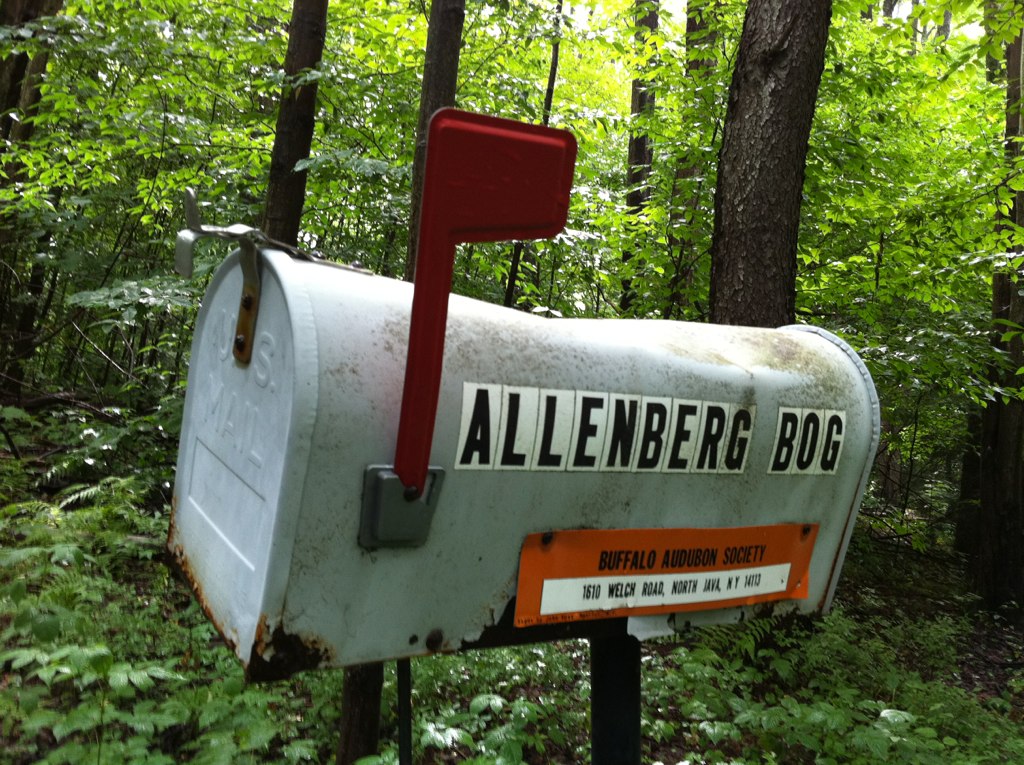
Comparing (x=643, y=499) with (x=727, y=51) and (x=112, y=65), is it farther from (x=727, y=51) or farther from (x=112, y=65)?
(x=112, y=65)

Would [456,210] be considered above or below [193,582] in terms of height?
above

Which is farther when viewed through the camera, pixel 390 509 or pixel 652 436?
pixel 652 436

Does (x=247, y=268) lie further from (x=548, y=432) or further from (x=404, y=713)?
(x=404, y=713)

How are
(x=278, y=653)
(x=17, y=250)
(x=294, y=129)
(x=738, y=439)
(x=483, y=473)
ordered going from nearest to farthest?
(x=278, y=653) < (x=483, y=473) < (x=738, y=439) < (x=294, y=129) < (x=17, y=250)

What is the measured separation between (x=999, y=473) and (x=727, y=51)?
5.39 m

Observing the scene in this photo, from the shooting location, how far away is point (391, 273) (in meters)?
4.99

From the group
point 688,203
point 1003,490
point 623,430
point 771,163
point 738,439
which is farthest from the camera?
point 1003,490

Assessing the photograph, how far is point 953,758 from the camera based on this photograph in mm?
2807

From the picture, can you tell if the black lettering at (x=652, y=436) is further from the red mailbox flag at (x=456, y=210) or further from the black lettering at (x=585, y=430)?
the red mailbox flag at (x=456, y=210)

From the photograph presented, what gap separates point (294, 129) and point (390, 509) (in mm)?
3470

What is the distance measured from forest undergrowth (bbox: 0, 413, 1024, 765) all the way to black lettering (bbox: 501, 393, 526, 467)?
1.43 meters

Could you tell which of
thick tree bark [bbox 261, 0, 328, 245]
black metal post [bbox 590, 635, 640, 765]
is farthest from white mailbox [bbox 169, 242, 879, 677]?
thick tree bark [bbox 261, 0, 328, 245]

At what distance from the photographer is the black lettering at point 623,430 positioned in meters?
1.05

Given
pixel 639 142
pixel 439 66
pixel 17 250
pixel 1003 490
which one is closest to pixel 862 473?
pixel 439 66
